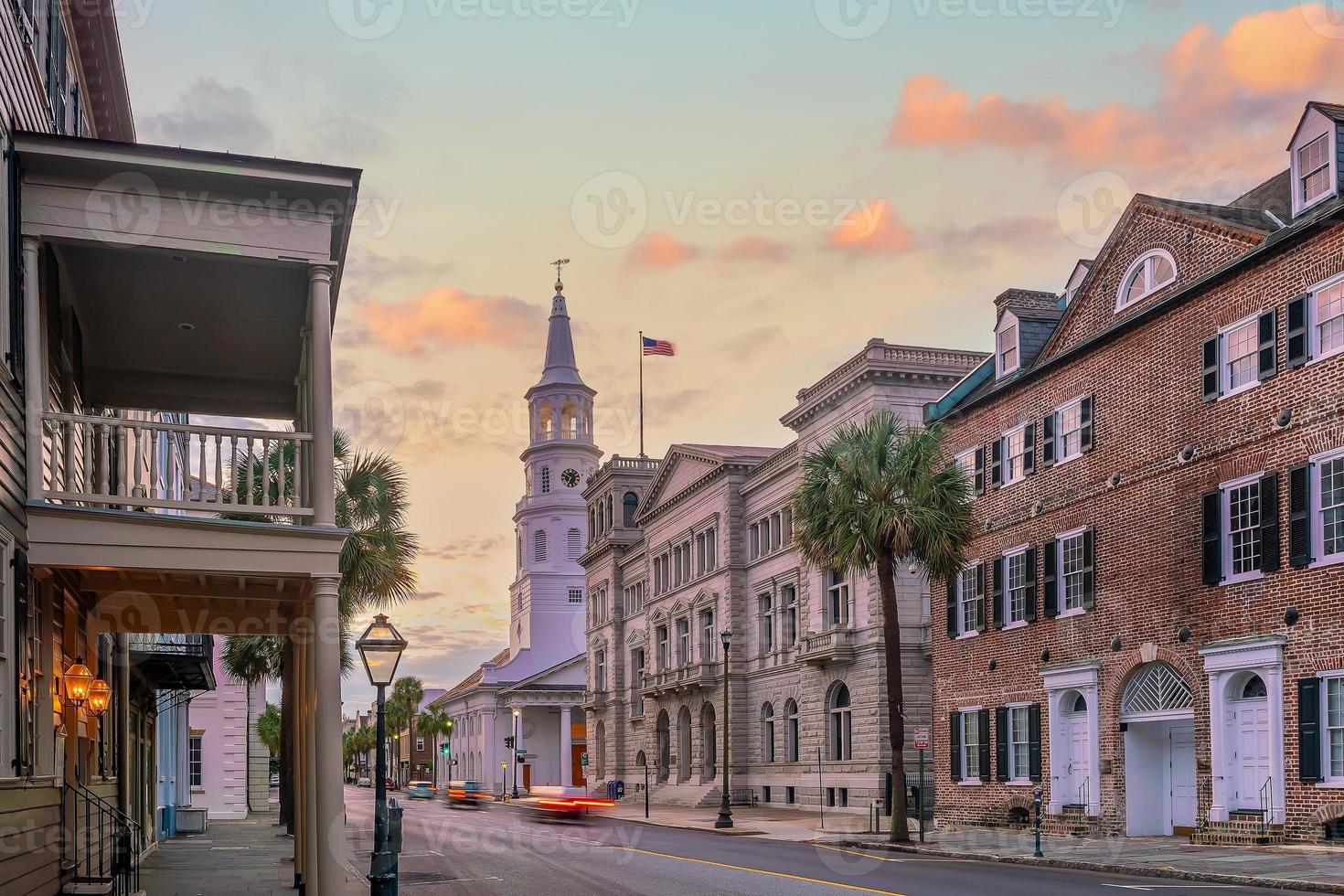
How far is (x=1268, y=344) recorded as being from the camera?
28.2m

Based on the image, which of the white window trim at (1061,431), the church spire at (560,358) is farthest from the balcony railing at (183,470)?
the church spire at (560,358)

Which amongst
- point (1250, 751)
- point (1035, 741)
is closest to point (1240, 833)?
point (1250, 751)

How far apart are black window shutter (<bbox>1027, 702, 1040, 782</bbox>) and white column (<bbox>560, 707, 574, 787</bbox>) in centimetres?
7313

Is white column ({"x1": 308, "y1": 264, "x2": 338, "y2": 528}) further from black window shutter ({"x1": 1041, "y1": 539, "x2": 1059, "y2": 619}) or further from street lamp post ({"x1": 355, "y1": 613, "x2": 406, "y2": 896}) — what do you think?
black window shutter ({"x1": 1041, "y1": 539, "x2": 1059, "y2": 619})

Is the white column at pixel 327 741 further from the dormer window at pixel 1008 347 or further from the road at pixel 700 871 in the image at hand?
the dormer window at pixel 1008 347

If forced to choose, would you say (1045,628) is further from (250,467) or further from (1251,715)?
(250,467)

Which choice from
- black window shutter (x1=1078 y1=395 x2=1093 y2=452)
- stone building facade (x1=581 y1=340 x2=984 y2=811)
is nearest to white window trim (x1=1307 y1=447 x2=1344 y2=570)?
black window shutter (x1=1078 y1=395 x2=1093 y2=452)

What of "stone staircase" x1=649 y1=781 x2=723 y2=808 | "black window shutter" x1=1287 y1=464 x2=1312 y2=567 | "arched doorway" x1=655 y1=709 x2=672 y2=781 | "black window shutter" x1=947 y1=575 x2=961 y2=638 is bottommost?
"stone staircase" x1=649 y1=781 x2=723 y2=808

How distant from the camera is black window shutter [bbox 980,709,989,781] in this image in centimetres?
3900

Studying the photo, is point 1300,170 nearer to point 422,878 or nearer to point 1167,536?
point 1167,536

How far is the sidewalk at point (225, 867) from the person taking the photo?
74.7 ft

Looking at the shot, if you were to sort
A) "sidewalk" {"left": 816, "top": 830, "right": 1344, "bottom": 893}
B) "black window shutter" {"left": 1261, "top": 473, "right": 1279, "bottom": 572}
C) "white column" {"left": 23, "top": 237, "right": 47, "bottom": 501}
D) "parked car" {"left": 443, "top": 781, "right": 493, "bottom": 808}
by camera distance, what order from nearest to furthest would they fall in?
"white column" {"left": 23, "top": 237, "right": 47, "bottom": 501}, "sidewalk" {"left": 816, "top": 830, "right": 1344, "bottom": 893}, "black window shutter" {"left": 1261, "top": 473, "right": 1279, "bottom": 572}, "parked car" {"left": 443, "top": 781, "right": 493, "bottom": 808}

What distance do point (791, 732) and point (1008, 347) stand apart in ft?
82.0

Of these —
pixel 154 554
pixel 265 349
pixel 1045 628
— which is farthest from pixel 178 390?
pixel 1045 628
